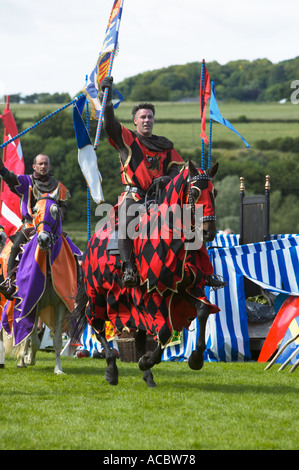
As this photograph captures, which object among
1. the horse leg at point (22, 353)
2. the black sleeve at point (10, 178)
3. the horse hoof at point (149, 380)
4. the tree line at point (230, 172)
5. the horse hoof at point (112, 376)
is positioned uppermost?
the black sleeve at point (10, 178)

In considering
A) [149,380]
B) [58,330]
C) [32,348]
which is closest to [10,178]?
[58,330]

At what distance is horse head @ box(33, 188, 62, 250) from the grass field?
167cm

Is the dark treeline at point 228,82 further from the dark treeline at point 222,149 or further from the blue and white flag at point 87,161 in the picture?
the blue and white flag at point 87,161

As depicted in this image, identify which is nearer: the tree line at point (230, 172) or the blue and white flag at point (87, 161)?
the blue and white flag at point (87, 161)

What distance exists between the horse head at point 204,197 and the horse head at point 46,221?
2661 millimetres

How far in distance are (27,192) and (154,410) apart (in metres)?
4.63

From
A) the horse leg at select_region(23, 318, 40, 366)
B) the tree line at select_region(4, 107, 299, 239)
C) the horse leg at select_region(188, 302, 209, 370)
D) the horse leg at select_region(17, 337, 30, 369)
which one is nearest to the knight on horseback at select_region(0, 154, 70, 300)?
the horse leg at select_region(23, 318, 40, 366)

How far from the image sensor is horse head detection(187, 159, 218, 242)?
6594 millimetres

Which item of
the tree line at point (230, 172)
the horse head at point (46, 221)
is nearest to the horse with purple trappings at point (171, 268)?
the horse head at point (46, 221)

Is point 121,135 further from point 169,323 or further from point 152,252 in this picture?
point 169,323

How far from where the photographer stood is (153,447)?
15.9ft

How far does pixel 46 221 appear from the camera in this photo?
9.21 metres

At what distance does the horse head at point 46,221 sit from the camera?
8945 mm

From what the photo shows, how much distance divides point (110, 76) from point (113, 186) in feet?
134
